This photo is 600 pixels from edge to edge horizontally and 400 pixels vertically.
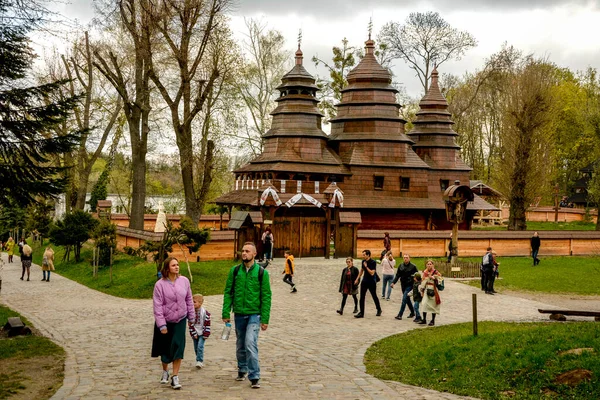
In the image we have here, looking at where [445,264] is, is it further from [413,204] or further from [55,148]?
[55,148]

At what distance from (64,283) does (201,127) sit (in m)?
21.8

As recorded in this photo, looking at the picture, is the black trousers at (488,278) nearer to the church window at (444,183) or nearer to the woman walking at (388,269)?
the woman walking at (388,269)

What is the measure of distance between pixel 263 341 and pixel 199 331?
3.01 meters

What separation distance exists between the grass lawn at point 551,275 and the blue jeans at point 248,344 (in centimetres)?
1684

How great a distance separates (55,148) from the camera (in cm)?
1431

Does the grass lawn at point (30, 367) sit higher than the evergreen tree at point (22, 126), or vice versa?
the evergreen tree at point (22, 126)

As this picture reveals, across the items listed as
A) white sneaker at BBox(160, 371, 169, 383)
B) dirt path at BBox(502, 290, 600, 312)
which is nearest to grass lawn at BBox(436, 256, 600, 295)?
dirt path at BBox(502, 290, 600, 312)

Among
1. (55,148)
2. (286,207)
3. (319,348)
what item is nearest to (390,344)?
(319,348)

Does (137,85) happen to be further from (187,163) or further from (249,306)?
→ (249,306)

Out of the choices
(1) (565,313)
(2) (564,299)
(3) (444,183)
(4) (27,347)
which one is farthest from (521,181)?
(4) (27,347)

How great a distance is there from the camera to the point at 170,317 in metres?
9.76

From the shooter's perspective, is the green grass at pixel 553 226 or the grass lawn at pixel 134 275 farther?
the green grass at pixel 553 226

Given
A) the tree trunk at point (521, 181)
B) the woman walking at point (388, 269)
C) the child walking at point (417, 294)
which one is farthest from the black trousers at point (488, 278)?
the tree trunk at point (521, 181)

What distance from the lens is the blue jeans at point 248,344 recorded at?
32.5 feet
